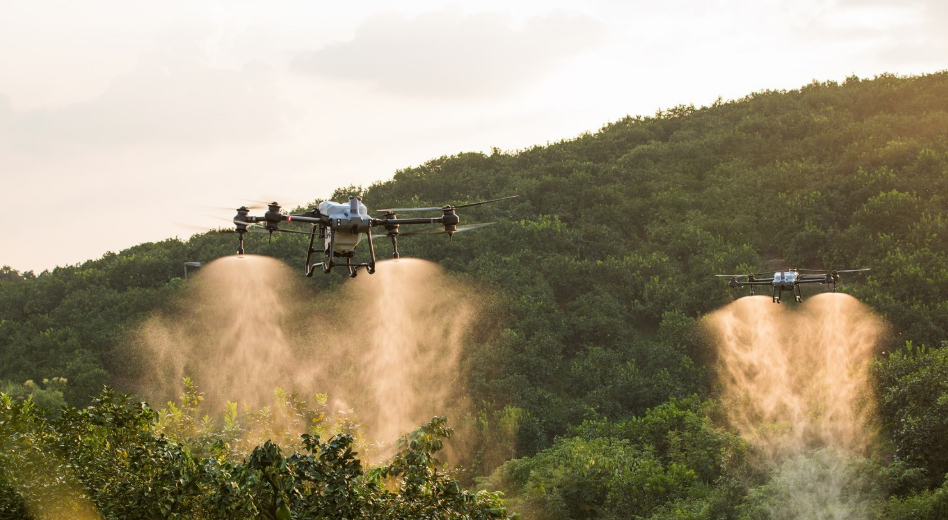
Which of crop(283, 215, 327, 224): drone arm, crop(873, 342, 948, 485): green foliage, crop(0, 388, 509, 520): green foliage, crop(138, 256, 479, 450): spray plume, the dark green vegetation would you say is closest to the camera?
crop(0, 388, 509, 520): green foliage

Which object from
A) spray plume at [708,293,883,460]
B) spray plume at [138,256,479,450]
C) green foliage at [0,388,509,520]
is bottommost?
spray plume at [708,293,883,460]

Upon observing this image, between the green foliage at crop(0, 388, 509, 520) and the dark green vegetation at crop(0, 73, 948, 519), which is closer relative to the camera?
the green foliage at crop(0, 388, 509, 520)

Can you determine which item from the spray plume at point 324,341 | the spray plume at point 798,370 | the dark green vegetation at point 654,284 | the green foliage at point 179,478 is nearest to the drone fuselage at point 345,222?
the green foliage at point 179,478

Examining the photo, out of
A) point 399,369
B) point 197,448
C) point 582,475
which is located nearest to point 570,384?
point 399,369

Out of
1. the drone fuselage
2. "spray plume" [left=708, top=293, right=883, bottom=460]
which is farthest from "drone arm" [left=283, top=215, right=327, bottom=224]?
"spray plume" [left=708, top=293, right=883, bottom=460]

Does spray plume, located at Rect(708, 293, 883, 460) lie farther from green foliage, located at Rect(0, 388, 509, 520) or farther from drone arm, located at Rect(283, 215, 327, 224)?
green foliage, located at Rect(0, 388, 509, 520)

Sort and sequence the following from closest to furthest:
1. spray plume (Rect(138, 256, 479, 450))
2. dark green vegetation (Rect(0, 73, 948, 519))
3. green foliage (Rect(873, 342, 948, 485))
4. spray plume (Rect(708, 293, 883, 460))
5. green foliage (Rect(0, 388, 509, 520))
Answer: green foliage (Rect(0, 388, 509, 520))
green foliage (Rect(873, 342, 948, 485))
dark green vegetation (Rect(0, 73, 948, 519))
spray plume (Rect(708, 293, 883, 460))
spray plume (Rect(138, 256, 479, 450))

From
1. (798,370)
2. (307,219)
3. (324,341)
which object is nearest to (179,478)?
(307,219)
